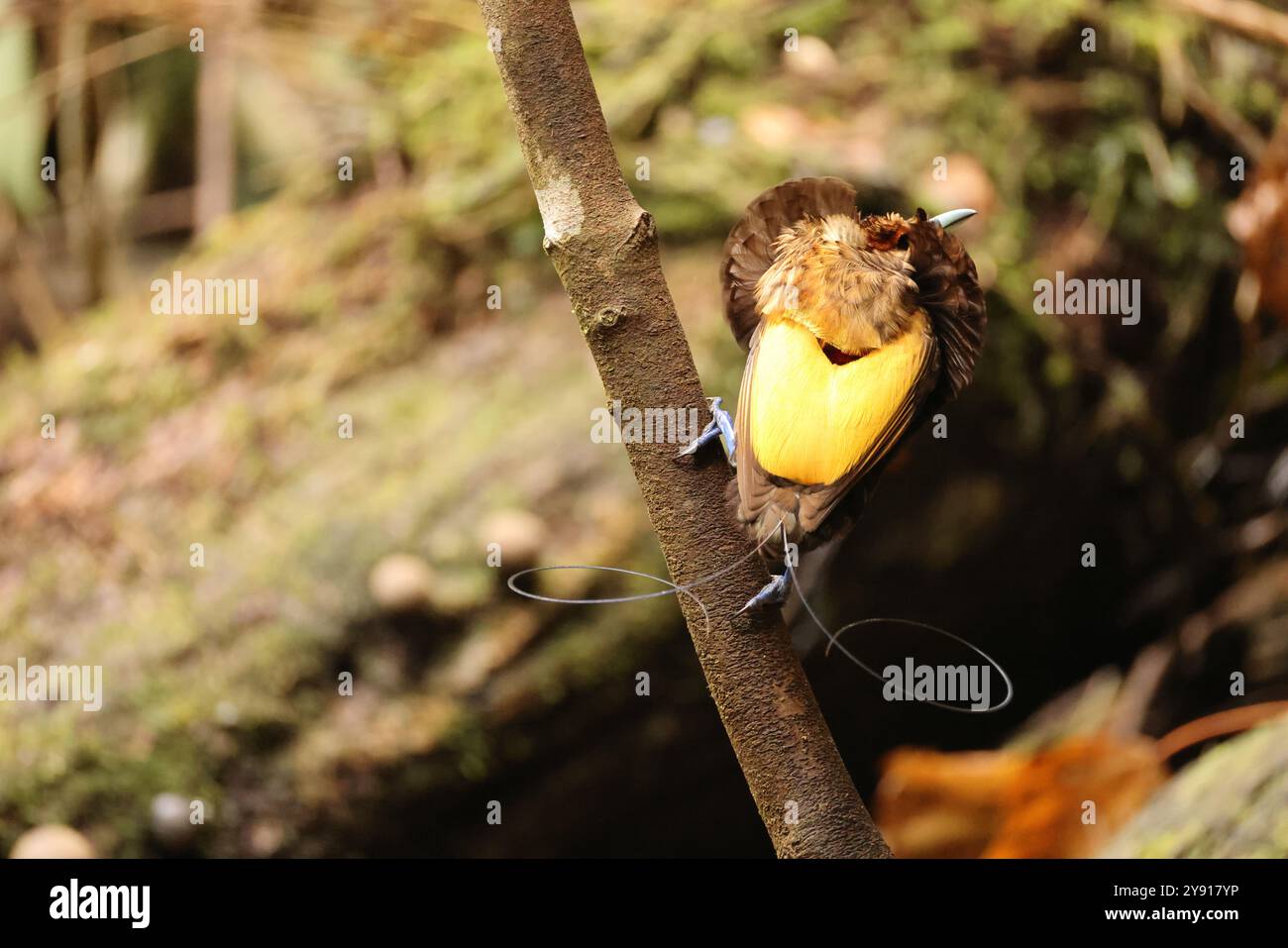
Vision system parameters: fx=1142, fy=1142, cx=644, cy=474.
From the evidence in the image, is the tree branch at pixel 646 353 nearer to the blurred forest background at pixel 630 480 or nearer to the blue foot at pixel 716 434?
the blue foot at pixel 716 434

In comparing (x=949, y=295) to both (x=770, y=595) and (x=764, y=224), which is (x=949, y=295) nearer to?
(x=764, y=224)

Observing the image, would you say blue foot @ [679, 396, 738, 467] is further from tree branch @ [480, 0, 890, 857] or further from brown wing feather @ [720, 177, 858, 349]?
brown wing feather @ [720, 177, 858, 349]

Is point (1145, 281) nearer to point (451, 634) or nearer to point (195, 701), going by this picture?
point (451, 634)

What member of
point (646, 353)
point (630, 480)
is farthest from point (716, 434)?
point (630, 480)

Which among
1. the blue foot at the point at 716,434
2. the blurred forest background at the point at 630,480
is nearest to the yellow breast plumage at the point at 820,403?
the blue foot at the point at 716,434

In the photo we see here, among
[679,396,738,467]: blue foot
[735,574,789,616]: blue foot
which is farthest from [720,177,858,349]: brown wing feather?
[735,574,789,616]: blue foot

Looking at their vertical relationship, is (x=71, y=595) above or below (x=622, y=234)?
below
